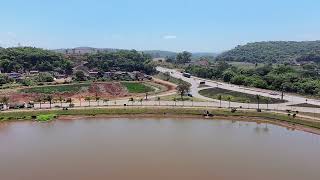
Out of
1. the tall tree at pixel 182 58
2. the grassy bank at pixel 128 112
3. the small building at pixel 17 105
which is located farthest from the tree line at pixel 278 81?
the tall tree at pixel 182 58

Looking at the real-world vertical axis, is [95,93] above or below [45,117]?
above

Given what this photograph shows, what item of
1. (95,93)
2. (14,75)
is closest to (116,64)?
(14,75)

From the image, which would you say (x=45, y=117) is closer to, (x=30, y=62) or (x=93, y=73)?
(x=93, y=73)

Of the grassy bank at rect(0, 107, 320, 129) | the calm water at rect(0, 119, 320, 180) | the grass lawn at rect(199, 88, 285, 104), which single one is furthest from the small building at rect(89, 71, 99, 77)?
the calm water at rect(0, 119, 320, 180)

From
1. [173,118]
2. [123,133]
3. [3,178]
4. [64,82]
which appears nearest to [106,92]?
[64,82]

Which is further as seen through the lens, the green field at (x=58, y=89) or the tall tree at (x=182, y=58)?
the tall tree at (x=182, y=58)

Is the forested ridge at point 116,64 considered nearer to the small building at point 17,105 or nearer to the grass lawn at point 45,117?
the small building at point 17,105

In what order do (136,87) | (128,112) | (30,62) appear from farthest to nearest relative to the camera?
(30,62), (136,87), (128,112)
